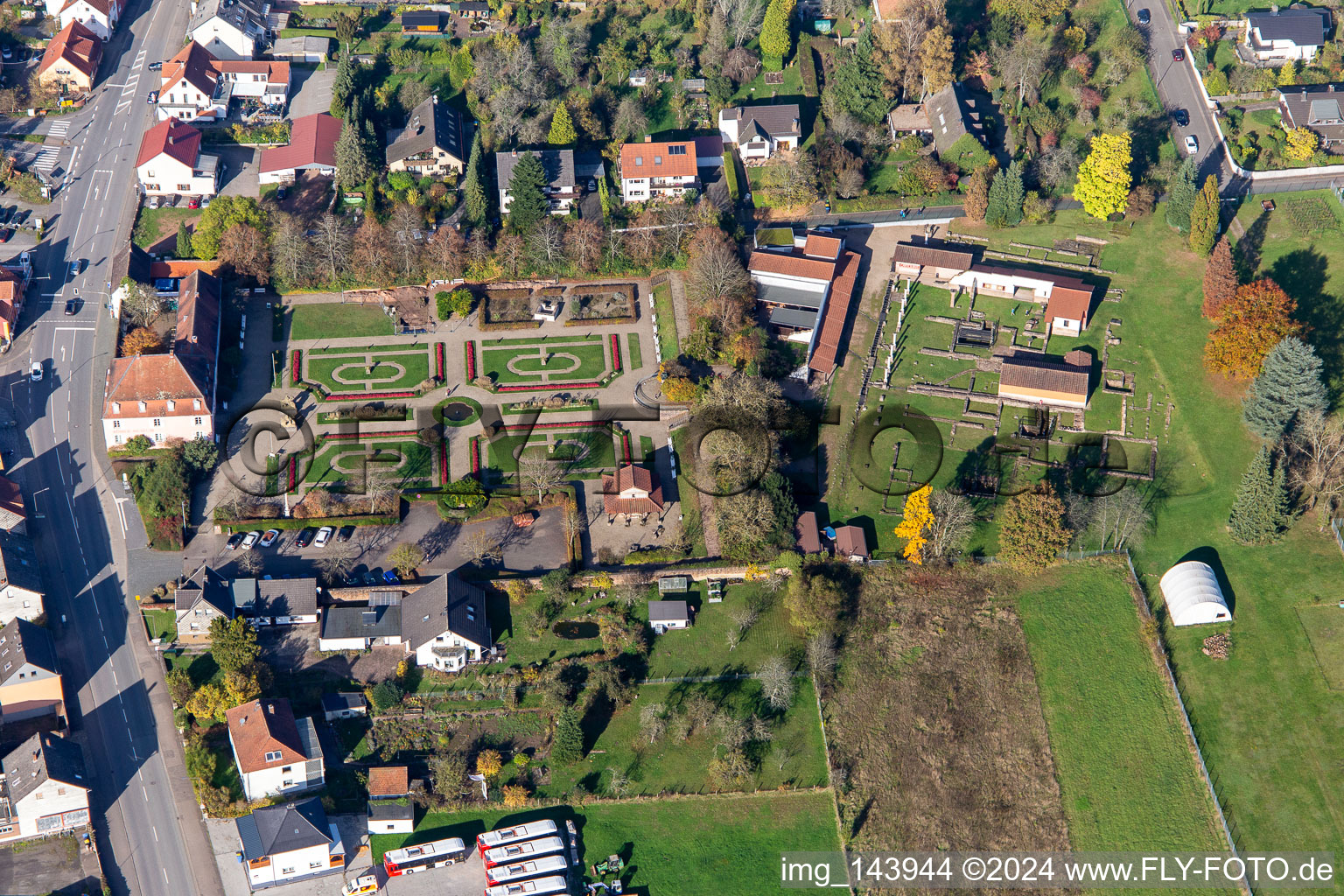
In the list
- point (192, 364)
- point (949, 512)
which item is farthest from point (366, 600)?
point (949, 512)

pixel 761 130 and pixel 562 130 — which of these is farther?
pixel 761 130

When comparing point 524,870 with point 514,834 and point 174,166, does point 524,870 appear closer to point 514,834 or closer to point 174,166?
point 514,834

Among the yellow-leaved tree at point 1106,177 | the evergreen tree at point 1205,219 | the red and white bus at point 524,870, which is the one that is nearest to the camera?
the red and white bus at point 524,870

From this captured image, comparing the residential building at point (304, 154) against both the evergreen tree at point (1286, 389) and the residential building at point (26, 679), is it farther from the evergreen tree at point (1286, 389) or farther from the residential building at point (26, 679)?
the evergreen tree at point (1286, 389)

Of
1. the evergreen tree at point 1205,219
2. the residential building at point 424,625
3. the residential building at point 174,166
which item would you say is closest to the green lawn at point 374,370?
the residential building at point 424,625

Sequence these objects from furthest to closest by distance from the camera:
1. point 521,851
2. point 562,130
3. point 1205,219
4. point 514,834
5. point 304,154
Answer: point 562,130, point 304,154, point 1205,219, point 514,834, point 521,851

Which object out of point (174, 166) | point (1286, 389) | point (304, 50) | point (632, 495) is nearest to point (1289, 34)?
point (1286, 389)

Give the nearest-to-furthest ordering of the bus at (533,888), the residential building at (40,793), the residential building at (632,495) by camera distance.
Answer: the bus at (533,888) < the residential building at (40,793) < the residential building at (632,495)
